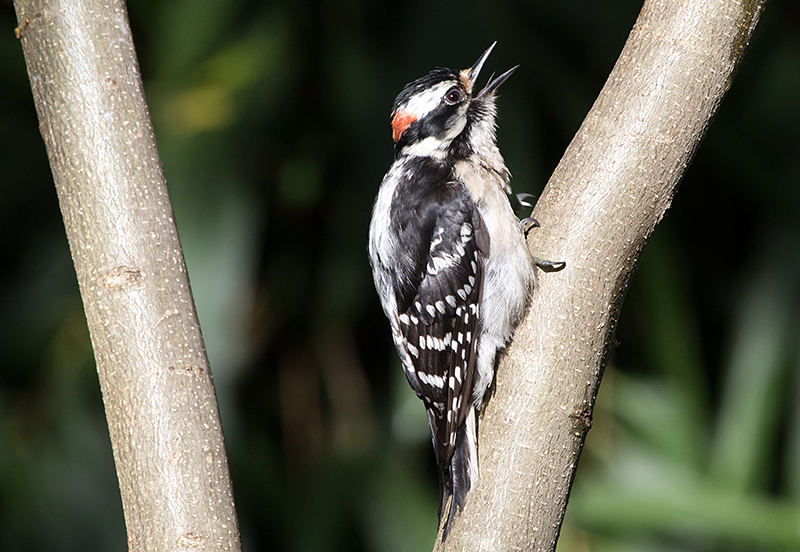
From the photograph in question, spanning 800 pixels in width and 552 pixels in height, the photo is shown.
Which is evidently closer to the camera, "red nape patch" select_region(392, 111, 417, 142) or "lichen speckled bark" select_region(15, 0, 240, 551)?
"lichen speckled bark" select_region(15, 0, 240, 551)

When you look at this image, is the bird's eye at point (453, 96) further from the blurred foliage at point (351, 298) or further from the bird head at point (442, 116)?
the blurred foliage at point (351, 298)

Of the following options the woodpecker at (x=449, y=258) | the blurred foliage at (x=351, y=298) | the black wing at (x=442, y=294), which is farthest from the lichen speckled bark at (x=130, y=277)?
the blurred foliage at (x=351, y=298)

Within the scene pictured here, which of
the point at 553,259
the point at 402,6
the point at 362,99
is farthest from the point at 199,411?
the point at 402,6

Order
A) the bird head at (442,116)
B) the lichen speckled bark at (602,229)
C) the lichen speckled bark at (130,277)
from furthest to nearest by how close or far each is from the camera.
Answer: the bird head at (442,116), the lichen speckled bark at (602,229), the lichen speckled bark at (130,277)

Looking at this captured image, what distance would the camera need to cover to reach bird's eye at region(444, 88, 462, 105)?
212 cm

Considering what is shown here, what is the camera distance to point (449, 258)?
1836 mm

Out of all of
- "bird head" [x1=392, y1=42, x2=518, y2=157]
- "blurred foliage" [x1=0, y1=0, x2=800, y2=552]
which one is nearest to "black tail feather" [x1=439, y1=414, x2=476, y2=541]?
"bird head" [x1=392, y1=42, x2=518, y2=157]

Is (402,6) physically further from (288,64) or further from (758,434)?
(758,434)

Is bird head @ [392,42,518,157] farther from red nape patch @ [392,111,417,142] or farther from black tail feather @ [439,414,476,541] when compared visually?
black tail feather @ [439,414,476,541]

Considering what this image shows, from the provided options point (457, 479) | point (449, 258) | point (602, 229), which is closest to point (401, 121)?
point (449, 258)

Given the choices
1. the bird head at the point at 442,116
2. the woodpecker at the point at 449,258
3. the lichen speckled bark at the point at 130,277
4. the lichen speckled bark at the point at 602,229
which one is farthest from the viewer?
the bird head at the point at 442,116

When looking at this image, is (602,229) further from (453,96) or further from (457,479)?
(453,96)

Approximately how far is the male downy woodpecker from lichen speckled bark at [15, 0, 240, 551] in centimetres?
55

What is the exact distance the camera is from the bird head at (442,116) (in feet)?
6.86
